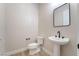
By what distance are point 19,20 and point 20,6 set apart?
0.99 feet

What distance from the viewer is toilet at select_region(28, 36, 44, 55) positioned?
177 cm

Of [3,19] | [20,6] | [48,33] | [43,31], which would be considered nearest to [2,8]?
[3,19]

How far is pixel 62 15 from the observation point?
1.70 m

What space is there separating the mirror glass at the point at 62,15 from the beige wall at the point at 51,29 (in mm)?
78

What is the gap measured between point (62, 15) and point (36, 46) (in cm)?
89

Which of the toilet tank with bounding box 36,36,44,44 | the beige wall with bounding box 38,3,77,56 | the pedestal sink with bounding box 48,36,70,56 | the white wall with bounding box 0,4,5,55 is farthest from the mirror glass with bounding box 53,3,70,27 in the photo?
the white wall with bounding box 0,4,5,55

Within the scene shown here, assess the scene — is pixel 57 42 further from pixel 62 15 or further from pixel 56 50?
pixel 62 15

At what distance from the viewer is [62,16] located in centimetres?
170

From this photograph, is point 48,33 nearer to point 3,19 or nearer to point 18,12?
point 18,12

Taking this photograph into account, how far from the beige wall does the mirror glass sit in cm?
8

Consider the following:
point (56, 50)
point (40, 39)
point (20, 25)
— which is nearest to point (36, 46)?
point (40, 39)

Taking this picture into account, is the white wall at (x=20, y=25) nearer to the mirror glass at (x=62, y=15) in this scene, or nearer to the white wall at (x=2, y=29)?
the white wall at (x=2, y=29)

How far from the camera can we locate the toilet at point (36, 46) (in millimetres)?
1766

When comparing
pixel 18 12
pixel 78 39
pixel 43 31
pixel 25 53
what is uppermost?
pixel 18 12
